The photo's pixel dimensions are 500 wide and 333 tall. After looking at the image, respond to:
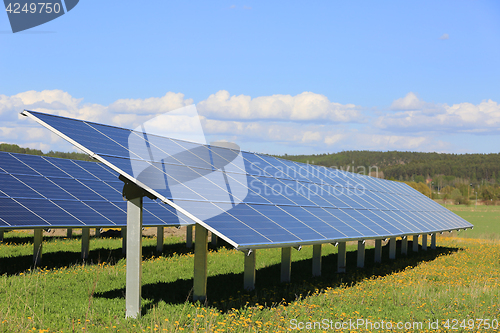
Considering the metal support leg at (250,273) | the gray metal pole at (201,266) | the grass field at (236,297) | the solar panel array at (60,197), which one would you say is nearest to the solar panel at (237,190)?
the gray metal pole at (201,266)

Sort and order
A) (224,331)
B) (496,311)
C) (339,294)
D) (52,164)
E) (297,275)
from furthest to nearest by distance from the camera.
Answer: (52,164) → (297,275) → (339,294) → (496,311) → (224,331)

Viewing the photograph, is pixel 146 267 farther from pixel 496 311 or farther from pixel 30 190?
pixel 496 311

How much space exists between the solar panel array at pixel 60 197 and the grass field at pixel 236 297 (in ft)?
7.02

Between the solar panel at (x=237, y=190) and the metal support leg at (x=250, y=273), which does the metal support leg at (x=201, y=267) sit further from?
the metal support leg at (x=250, y=273)

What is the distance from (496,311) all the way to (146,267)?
562 inches

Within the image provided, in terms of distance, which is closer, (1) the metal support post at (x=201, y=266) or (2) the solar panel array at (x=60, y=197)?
(1) the metal support post at (x=201, y=266)

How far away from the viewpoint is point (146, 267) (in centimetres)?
2027

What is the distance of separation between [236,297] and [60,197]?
1201 cm

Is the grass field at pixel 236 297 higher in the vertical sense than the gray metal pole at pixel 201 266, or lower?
lower

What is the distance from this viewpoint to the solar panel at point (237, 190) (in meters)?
11.8

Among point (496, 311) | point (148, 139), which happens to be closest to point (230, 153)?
point (148, 139)

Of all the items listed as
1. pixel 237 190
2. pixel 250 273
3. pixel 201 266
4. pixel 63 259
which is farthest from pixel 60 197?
pixel 201 266

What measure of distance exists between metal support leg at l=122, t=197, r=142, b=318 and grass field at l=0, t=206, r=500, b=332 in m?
0.33

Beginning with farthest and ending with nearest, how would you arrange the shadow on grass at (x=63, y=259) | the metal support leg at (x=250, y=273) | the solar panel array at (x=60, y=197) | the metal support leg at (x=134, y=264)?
the shadow on grass at (x=63, y=259), the solar panel array at (x=60, y=197), the metal support leg at (x=250, y=273), the metal support leg at (x=134, y=264)
